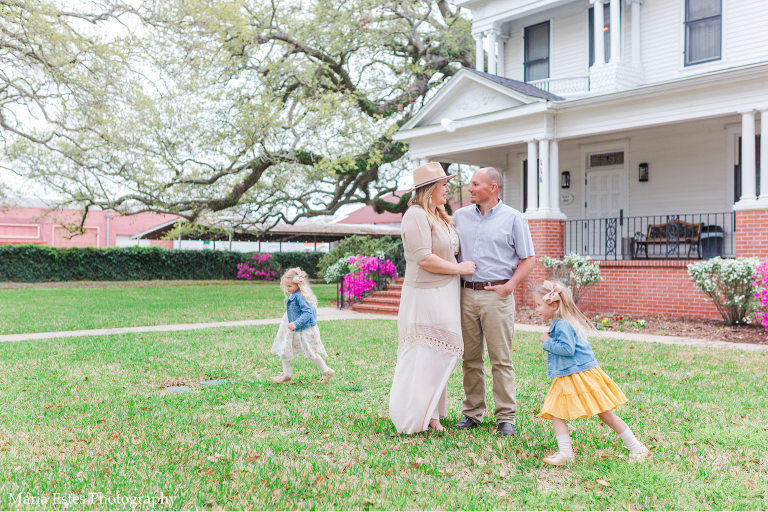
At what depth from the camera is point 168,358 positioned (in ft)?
26.8

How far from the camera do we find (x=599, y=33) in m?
14.7

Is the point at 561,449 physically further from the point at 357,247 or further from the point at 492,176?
the point at 357,247

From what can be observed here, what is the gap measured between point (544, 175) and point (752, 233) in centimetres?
430

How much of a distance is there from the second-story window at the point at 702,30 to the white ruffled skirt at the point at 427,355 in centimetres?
1234

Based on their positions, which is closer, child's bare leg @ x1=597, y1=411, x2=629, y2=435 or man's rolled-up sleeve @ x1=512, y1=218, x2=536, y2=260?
child's bare leg @ x1=597, y1=411, x2=629, y2=435

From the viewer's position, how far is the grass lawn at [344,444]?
3602 mm

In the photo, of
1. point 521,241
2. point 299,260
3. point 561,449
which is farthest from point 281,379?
point 299,260

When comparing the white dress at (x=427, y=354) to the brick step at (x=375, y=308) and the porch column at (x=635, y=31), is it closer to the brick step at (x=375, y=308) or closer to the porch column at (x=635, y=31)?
the brick step at (x=375, y=308)

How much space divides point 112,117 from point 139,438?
10845 mm

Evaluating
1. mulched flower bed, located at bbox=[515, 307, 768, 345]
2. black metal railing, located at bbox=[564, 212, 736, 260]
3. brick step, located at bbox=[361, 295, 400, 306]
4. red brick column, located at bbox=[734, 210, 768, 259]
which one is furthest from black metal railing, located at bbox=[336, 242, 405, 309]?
red brick column, located at bbox=[734, 210, 768, 259]

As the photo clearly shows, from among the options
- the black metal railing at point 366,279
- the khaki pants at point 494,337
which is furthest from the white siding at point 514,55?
the khaki pants at point 494,337

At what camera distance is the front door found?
15617 millimetres

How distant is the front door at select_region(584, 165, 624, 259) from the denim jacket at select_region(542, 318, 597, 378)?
38.6ft

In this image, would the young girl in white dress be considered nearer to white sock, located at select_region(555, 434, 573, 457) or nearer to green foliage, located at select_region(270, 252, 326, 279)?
white sock, located at select_region(555, 434, 573, 457)
